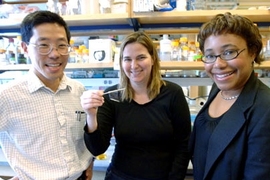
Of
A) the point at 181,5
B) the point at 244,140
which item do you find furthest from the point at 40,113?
the point at 181,5

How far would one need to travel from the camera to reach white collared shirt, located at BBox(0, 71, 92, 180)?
3.13 ft

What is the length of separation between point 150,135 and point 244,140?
1.51ft

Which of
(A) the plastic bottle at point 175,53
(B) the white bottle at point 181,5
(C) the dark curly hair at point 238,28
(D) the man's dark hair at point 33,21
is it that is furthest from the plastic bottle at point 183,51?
(D) the man's dark hair at point 33,21

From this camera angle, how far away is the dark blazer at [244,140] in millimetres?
691

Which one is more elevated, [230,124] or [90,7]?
[90,7]

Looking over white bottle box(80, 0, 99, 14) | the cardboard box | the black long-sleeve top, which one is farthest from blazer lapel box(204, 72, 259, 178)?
white bottle box(80, 0, 99, 14)

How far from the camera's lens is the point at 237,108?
0.79 metres

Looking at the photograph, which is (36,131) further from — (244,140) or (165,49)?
(165,49)

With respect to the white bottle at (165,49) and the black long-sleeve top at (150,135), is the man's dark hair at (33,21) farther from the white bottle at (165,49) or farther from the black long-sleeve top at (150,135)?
the white bottle at (165,49)

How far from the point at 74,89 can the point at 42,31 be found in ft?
1.05

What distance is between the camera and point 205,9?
153 cm

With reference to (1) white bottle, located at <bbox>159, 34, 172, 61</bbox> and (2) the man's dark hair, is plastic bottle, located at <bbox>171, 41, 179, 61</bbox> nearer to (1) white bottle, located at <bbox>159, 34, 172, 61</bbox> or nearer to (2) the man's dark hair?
(1) white bottle, located at <bbox>159, 34, 172, 61</bbox>

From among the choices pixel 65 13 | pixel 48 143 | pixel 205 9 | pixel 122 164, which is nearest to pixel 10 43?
pixel 65 13

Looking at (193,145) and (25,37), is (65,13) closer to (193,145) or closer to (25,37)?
(25,37)
